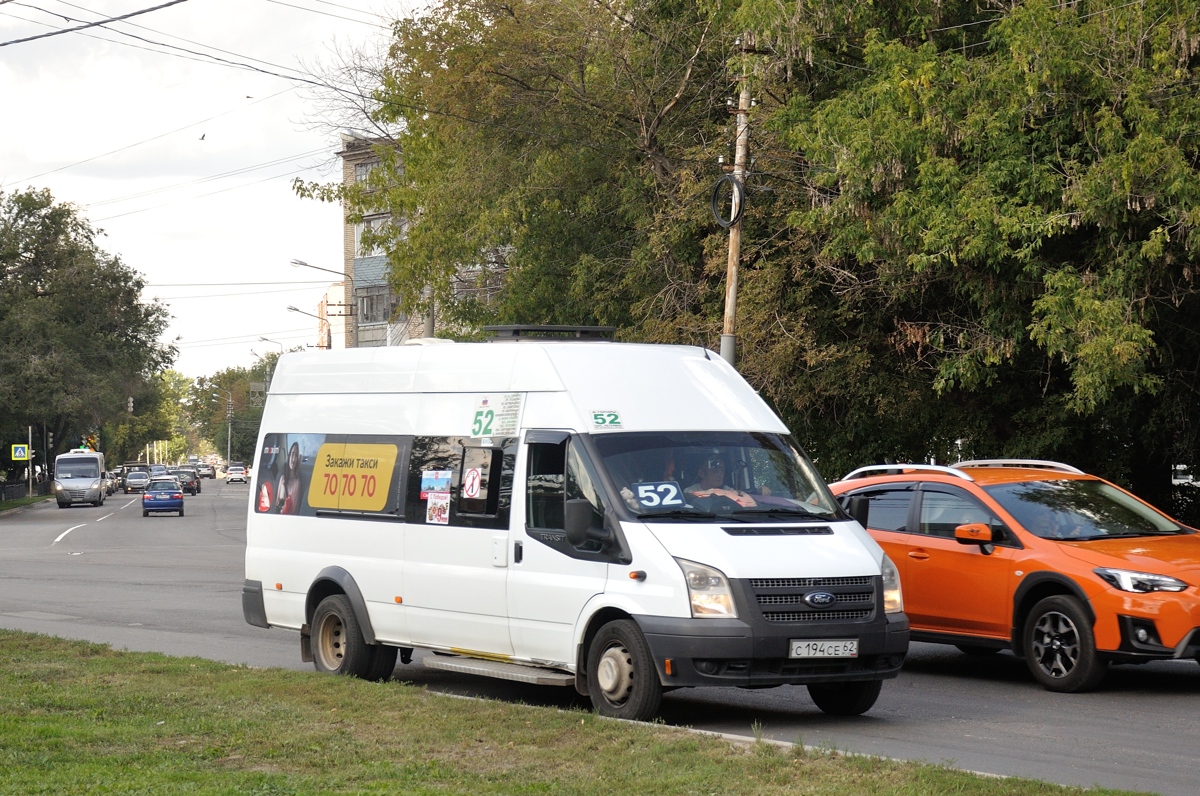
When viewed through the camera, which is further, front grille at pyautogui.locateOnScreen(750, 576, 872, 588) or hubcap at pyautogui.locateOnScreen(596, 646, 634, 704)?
hubcap at pyautogui.locateOnScreen(596, 646, 634, 704)

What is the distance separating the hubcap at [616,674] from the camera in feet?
30.7

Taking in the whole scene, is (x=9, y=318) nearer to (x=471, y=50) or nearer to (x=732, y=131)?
(x=471, y=50)

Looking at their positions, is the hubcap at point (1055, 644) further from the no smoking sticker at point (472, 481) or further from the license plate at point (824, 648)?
the no smoking sticker at point (472, 481)

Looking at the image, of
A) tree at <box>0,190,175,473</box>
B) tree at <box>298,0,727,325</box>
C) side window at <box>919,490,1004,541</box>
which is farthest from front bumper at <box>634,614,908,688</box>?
tree at <box>0,190,175,473</box>

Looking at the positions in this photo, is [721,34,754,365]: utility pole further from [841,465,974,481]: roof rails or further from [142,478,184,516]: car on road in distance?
[142,478,184,516]: car on road in distance

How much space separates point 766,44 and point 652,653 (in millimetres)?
12311

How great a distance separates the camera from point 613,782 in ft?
23.8

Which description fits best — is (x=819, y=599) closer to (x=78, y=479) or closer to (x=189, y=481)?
(x=78, y=479)

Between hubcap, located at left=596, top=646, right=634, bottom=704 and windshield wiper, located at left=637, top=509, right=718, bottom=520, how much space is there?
830mm

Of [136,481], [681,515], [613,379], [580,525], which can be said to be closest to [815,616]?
[681,515]

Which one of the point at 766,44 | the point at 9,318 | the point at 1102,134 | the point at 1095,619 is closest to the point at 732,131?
the point at 766,44

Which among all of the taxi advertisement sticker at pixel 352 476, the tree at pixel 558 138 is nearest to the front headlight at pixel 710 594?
the taxi advertisement sticker at pixel 352 476

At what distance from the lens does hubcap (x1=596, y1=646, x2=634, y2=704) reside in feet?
30.7

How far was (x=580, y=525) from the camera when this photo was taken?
9.51 meters
